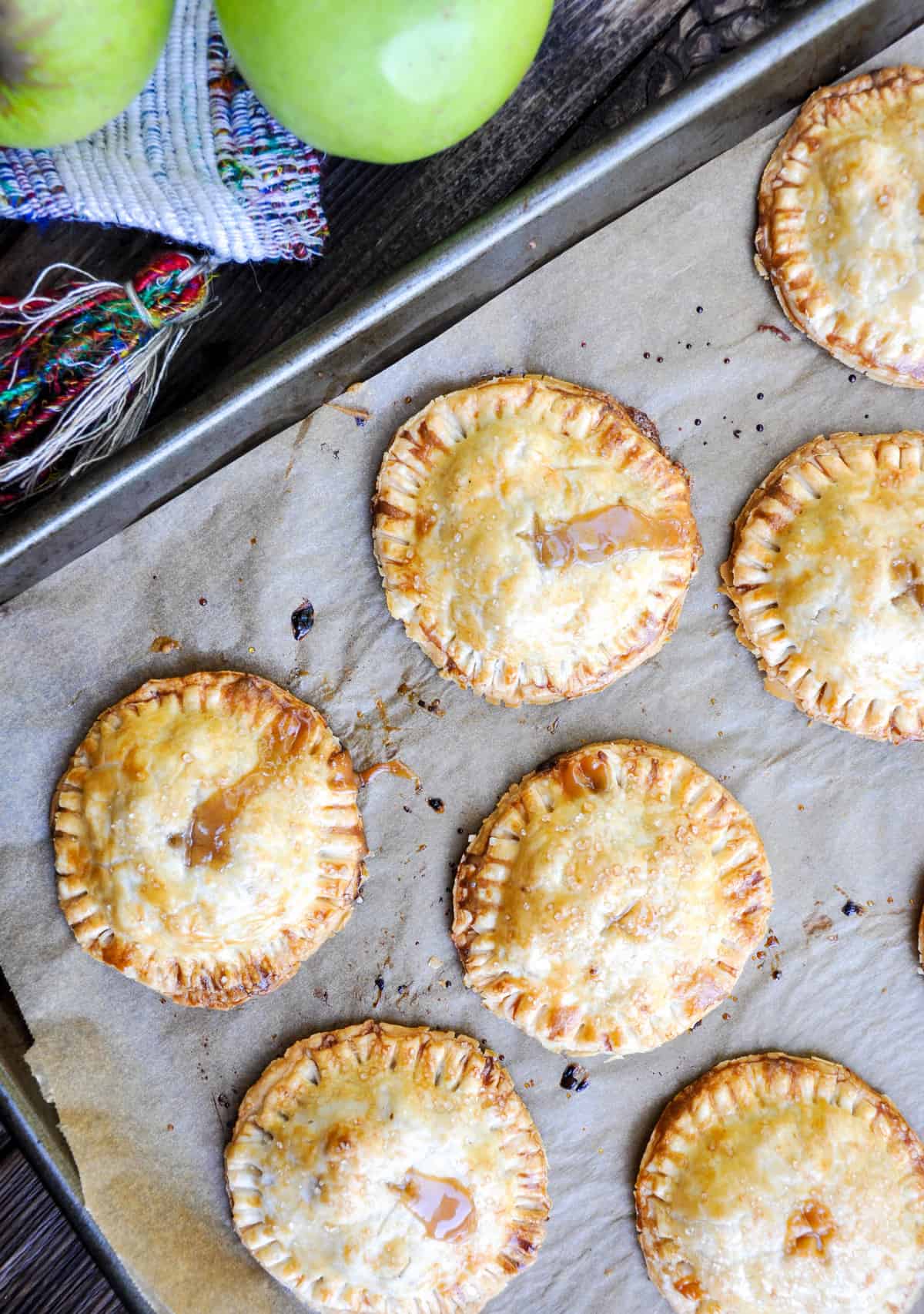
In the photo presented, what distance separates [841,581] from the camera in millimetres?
2094

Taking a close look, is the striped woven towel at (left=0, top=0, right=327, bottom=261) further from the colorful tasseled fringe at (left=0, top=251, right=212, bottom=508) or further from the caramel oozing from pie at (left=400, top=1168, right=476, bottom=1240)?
the caramel oozing from pie at (left=400, top=1168, right=476, bottom=1240)

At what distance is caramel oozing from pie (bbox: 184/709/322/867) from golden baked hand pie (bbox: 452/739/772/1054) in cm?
42

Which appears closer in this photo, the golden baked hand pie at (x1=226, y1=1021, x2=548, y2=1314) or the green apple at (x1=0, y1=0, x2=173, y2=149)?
Answer: the green apple at (x1=0, y1=0, x2=173, y2=149)

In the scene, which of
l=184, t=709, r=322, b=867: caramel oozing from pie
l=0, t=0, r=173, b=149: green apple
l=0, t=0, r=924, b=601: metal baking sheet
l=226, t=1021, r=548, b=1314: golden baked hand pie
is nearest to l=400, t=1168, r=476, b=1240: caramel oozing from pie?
l=226, t=1021, r=548, b=1314: golden baked hand pie

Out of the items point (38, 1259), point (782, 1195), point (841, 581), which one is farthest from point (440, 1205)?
point (841, 581)

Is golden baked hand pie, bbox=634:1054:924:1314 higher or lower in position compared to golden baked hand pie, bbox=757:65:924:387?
lower

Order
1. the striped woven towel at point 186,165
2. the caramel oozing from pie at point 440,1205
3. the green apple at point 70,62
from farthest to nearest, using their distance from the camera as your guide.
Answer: the caramel oozing from pie at point 440,1205
the striped woven towel at point 186,165
the green apple at point 70,62

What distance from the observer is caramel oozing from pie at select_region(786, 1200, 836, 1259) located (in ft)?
6.86

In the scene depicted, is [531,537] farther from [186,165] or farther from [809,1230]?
[809,1230]

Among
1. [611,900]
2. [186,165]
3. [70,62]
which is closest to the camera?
[70,62]

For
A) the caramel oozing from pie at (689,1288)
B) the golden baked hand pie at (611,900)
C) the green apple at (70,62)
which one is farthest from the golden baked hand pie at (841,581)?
the green apple at (70,62)

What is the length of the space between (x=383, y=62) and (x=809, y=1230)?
240 centimetres

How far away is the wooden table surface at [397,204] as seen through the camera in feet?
6.86

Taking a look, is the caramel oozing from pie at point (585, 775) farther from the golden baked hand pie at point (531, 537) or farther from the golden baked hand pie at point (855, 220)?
the golden baked hand pie at point (855, 220)
